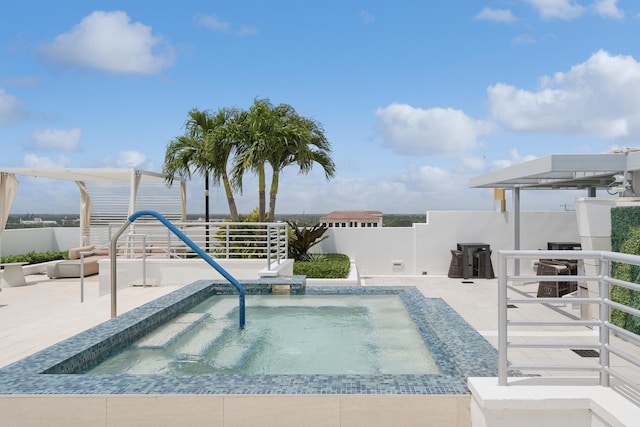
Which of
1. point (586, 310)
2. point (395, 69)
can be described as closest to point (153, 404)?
point (586, 310)

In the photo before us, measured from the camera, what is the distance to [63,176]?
44.9ft

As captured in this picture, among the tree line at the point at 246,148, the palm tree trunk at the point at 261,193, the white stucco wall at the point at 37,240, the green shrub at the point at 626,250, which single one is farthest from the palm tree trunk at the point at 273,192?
the white stucco wall at the point at 37,240

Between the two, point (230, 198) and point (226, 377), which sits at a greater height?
point (230, 198)

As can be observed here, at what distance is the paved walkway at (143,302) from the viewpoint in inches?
216

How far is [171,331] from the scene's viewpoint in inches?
237

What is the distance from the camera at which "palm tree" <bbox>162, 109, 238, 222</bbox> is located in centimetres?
1421

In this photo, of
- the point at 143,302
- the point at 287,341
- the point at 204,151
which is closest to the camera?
the point at 287,341

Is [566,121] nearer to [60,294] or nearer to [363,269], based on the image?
[363,269]

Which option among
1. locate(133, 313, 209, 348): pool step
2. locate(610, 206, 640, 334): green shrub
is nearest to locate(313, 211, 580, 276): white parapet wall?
locate(610, 206, 640, 334): green shrub

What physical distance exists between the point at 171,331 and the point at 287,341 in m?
1.48

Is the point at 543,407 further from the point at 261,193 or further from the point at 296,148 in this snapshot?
the point at 261,193

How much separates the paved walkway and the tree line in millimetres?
4010

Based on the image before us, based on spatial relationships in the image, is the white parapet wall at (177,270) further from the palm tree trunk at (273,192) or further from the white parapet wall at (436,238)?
the white parapet wall at (436,238)

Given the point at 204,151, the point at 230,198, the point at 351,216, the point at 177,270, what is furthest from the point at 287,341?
the point at 351,216
